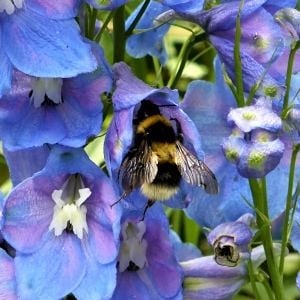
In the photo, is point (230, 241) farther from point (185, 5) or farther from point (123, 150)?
point (185, 5)

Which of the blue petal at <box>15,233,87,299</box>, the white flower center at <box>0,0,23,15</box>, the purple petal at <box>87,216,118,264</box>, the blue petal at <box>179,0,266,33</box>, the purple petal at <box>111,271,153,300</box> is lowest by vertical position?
the purple petal at <box>111,271,153,300</box>

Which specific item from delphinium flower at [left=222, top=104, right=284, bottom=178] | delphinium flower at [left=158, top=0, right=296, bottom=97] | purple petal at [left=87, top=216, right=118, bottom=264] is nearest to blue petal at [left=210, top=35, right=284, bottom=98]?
delphinium flower at [left=158, top=0, right=296, bottom=97]

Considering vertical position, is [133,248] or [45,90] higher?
[45,90]

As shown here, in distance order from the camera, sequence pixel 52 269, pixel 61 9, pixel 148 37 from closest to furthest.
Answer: pixel 61 9, pixel 52 269, pixel 148 37

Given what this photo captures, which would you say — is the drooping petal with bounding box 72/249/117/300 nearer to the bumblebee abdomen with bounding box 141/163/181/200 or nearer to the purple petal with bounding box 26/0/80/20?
the bumblebee abdomen with bounding box 141/163/181/200

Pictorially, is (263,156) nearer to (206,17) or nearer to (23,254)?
(206,17)

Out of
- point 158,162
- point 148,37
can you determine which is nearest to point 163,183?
point 158,162
